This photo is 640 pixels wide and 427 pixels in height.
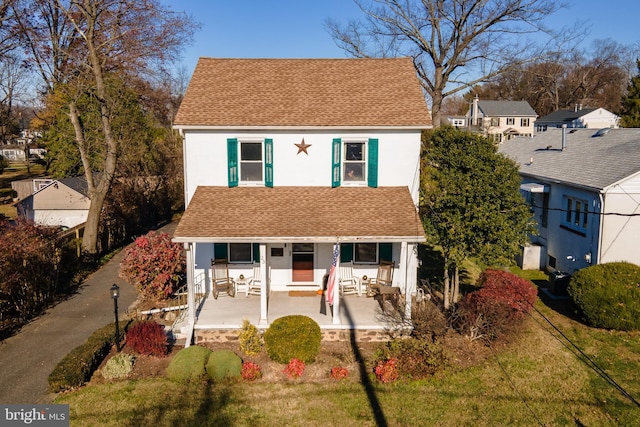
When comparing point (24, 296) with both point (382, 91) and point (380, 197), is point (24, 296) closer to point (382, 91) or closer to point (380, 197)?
point (380, 197)

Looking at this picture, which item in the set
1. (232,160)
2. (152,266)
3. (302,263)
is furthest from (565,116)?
(152,266)

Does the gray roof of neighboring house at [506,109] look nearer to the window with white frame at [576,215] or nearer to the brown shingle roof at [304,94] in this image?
the window with white frame at [576,215]

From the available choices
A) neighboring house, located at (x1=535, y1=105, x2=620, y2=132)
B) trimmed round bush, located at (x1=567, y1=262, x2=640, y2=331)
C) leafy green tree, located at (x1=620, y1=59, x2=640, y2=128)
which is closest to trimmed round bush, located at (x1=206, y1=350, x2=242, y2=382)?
trimmed round bush, located at (x1=567, y1=262, x2=640, y2=331)

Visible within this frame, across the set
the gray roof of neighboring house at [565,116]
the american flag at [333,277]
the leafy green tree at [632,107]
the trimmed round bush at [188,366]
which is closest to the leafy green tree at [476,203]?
the american flag at [333,277]

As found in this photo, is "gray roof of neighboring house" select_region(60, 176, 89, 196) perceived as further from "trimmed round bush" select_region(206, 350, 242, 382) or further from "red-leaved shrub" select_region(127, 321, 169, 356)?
"trimmed round bush" select_region(206, 350, 242, 382)

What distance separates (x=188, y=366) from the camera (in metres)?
12.1

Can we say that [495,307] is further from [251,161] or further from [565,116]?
[565,116]

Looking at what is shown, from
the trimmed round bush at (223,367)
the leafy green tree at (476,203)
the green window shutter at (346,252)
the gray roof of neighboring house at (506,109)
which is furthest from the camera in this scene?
the gray roof of neighboring house at (506,109)

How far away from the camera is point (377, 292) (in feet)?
52.6

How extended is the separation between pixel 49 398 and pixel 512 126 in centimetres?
7346

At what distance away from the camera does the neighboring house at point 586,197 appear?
1647 cm

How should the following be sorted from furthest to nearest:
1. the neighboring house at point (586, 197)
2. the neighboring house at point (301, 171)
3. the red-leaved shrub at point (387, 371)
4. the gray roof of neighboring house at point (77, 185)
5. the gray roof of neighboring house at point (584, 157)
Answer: the gray roof of neighboring house at point (77, 185) < the gray roof of neighboring house at point (584, 157) < the neighboring house at point (586, 197) < the neighboring house at point (301, 171) < the red-leaved shrub at point (387, 371)

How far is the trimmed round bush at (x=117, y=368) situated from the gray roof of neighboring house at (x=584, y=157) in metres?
16.6

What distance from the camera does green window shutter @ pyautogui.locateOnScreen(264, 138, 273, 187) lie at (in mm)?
15609
